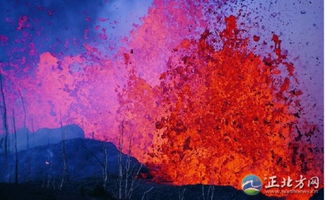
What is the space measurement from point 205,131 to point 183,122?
88cm

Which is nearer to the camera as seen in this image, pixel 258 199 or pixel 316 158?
pixel 258 199

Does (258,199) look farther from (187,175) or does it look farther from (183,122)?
(183,122)

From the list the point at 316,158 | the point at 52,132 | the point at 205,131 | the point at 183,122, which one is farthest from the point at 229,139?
→ the point at 52,132

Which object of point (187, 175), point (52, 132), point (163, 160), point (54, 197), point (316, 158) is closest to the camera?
point (54, 197)

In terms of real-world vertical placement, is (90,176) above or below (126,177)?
below

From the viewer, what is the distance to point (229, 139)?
1134 cm

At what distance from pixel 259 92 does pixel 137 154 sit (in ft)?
18.4

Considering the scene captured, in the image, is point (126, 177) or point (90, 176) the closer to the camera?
point (126, 177)

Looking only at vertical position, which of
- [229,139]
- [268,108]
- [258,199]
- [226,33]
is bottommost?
[258,199]

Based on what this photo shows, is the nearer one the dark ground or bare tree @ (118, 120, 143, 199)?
bare tree @ (118, 120, 143, 199)

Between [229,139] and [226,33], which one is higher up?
[226,33]

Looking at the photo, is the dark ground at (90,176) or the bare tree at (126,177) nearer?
the bare tree at (126,177)

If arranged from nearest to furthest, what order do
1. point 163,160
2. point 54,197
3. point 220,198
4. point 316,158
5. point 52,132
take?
point 54,197
point 220,198
point 163,160
point 316,158
point 52,132

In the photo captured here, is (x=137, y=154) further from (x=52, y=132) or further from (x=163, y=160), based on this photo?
(x=52, y=132)
